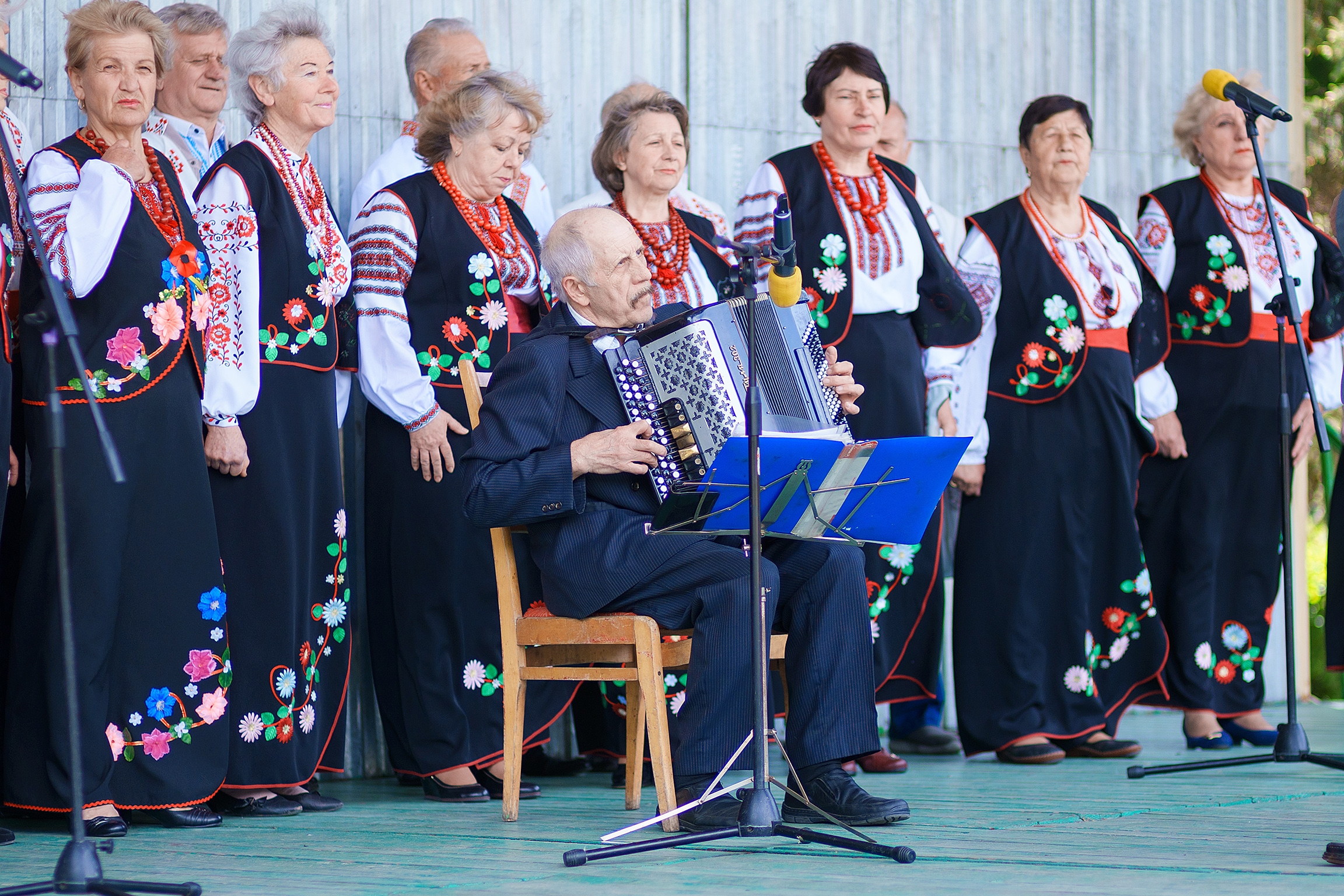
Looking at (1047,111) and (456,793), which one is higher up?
(1047,111)

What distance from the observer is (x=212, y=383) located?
3580 mm

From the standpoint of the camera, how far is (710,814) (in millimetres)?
3105

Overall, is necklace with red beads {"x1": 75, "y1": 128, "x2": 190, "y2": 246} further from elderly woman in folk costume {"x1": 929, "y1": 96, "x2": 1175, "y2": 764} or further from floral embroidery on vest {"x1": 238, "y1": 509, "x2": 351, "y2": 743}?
elderly woman in folk costume {"x1": 929, "y1": 96, "x2": 1175, "y2": 764}

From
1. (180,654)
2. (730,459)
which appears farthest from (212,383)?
(730,459)

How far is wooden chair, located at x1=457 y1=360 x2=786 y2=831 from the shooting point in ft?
10.6

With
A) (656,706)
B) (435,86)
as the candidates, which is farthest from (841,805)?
(435,86)

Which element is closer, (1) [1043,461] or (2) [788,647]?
(2) [788,647]

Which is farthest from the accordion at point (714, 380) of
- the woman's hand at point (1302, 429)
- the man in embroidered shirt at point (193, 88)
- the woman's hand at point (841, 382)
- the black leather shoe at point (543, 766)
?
the woman's hand at point (1302, 429)

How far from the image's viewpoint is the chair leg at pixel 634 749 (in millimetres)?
3604

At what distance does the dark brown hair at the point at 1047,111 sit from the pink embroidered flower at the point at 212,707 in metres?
2.68

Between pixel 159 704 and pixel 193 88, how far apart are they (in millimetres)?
1433

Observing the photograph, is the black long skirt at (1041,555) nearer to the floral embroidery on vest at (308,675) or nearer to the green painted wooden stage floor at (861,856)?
the green painted wooden stage floor at (861,856)

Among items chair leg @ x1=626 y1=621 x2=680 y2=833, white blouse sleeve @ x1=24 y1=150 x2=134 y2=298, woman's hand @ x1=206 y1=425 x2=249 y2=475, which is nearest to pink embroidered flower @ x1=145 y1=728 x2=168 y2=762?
woman's hand @ x1=206 y1=425 x2=249 y2=475

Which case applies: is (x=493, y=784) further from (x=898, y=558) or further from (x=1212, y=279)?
(x=1212, y=279)
